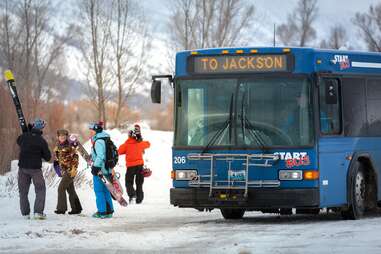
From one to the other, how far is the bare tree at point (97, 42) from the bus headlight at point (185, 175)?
24.6m

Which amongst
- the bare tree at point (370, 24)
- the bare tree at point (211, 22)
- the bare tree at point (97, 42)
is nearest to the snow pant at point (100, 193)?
the bare tree at point (97, 42)

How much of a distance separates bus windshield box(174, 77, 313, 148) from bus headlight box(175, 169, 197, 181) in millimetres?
452

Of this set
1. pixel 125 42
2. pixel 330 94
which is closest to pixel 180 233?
pixel 330 94

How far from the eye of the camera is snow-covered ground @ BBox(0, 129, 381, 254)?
12672 mm

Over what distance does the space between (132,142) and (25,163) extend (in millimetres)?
6081

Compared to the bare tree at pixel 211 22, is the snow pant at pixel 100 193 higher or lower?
lower

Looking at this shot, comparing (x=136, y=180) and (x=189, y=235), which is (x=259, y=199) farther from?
(x=136, y=180)

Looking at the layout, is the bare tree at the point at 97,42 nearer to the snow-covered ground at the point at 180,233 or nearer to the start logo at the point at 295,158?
the snow-covered ground at the point at 180,233

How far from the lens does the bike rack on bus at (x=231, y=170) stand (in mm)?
16406

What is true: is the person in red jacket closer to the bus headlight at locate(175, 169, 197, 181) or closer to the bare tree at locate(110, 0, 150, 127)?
the bus headlight at locate(175, 169, 197, 181)

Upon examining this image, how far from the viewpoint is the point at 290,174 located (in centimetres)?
1634

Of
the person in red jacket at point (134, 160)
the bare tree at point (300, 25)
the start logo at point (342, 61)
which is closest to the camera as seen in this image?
the start logo at point (342, 61)

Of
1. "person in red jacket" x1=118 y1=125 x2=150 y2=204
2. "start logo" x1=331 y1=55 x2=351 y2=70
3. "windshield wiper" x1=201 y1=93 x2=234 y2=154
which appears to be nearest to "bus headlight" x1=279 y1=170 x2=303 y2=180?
"windshield wiper" x1=201 y1=93 x2=234 y2=154

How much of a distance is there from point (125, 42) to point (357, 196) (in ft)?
91.5
